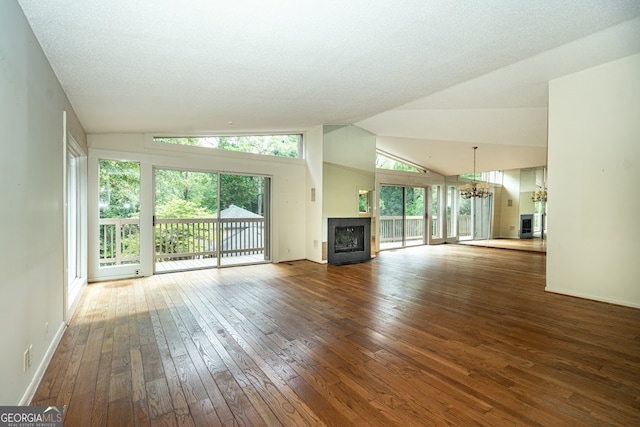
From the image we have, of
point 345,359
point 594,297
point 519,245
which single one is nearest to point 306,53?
point 345,359

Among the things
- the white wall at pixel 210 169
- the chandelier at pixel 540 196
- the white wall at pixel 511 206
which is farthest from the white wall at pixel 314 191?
the white wall at pixel 511 206

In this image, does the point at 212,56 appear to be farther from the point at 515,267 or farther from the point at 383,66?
the point at 515,267

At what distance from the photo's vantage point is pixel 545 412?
62.6 inches

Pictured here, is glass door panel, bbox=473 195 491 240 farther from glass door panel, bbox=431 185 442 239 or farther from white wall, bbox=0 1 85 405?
white wall, bbox=0 1 85 405

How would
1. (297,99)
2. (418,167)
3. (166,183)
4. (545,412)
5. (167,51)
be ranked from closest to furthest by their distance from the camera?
1. (545,412)
2. (167,51)
3. (297,99)
4. (166,183)
5. (418,167)

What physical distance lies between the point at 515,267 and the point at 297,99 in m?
5.47

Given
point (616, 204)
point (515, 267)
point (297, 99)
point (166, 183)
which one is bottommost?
point (515, 267)

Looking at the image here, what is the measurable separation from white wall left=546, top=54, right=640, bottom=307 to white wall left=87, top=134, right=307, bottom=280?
4.56 metres

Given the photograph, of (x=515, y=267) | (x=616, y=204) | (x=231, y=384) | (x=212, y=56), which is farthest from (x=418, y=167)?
(x=231, y=384)

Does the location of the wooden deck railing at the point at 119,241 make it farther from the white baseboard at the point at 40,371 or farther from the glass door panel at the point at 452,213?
the glass door panel at the point at 452,213

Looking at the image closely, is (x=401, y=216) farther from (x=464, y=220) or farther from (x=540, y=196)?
(x=540, y=196)

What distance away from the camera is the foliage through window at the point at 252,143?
547 centimetres

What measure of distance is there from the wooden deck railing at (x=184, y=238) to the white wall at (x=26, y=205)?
2.40 m

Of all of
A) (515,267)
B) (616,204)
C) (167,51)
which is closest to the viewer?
(167,51)
